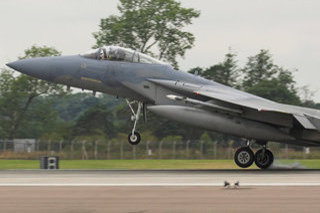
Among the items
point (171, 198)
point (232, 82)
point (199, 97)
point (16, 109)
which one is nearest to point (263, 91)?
point (232, 82)

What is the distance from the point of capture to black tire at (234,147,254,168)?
78.5ft

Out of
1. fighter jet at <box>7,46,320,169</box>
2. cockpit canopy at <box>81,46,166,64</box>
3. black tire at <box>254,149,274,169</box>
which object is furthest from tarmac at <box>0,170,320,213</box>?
cockpit canopy at <box>81,46,166,64</box>

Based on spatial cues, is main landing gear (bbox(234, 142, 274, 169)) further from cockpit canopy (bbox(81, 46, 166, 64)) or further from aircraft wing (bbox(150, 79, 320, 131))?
cockpit canopy (bbox(81, 46, 166, 64))

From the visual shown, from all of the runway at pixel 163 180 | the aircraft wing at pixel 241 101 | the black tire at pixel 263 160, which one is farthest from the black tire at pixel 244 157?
the runway at pixel 163 180

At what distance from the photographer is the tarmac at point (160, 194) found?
12.7 meters

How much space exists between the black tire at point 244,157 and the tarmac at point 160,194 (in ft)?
13.5

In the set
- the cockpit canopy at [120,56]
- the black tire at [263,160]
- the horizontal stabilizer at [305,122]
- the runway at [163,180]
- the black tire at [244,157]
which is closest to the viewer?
the runway at [163,180]

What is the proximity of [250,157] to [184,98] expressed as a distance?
332 cm

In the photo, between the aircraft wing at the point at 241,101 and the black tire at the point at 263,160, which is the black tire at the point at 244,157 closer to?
the black tire at the point at 263,160

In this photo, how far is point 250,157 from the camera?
23938 mm

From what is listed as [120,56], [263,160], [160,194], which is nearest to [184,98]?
[120,56]

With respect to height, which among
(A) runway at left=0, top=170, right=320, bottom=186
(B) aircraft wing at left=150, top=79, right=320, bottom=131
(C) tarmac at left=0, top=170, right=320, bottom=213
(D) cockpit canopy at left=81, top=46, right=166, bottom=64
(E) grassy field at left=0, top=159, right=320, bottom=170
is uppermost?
(D) cockpit canopy at left=81, top=46, right=166, bottom=64

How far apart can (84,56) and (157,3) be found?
36.2m

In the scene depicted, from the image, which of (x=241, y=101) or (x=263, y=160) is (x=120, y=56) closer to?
(x=241, y=101)
